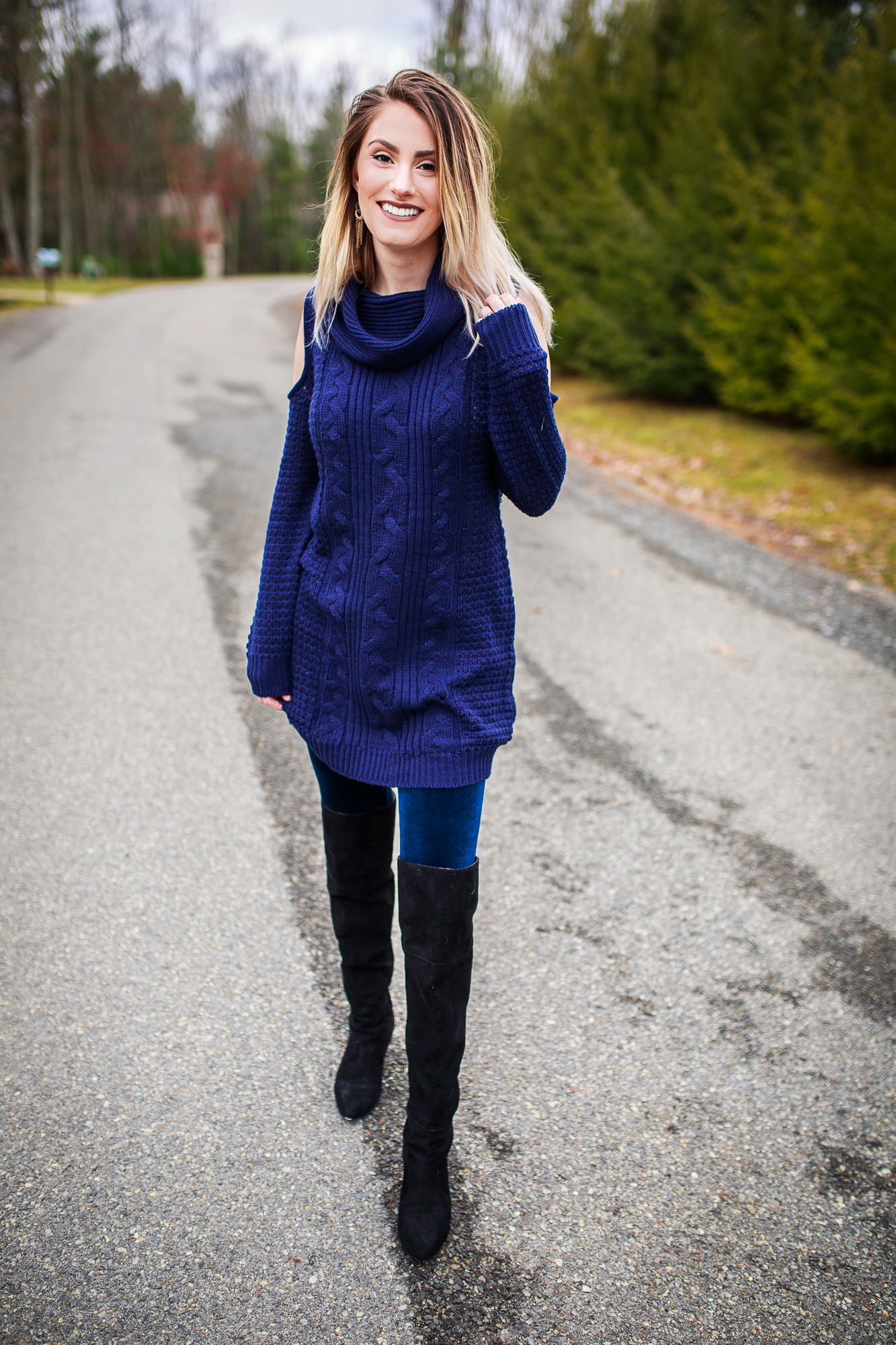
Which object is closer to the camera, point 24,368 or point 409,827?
point 409,827

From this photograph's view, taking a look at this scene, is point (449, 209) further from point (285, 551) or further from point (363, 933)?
point (363, 933)

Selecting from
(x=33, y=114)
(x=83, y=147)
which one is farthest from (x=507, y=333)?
(x=83, y=147)

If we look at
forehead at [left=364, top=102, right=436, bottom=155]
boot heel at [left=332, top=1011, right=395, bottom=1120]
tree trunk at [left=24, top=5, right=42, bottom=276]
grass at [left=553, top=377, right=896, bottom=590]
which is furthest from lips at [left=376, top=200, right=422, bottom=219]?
tree trunk at [left=24, top=5, right=42, bottom=276]

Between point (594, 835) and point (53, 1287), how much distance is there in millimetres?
1993

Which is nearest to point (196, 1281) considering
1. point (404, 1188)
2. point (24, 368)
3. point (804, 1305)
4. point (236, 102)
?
point (404, 1188)

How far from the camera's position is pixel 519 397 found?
151 cm

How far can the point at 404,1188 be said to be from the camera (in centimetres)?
177

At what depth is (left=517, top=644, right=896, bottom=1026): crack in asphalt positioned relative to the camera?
2.49 meters

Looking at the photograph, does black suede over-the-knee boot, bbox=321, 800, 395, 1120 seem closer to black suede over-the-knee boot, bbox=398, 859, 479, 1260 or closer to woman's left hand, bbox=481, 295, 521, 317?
black suede over-the-knee boot, bbox=398, 859, 479, 1260

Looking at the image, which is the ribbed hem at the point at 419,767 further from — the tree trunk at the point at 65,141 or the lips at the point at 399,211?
the tree trunk at the point at 65,141

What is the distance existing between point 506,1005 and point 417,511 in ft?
4.72

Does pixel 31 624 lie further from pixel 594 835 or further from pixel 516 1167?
pixel 516 1167

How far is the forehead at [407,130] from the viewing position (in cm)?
157

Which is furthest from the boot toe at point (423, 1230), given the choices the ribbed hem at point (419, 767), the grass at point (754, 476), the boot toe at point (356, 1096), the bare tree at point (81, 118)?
the bare tree at point (81, 118)
